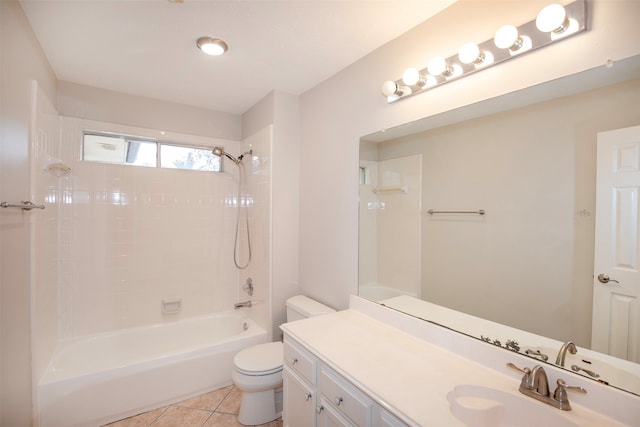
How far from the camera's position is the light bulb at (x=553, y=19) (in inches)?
39.0

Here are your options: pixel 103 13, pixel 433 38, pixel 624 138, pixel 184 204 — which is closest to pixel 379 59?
pixel 433 38

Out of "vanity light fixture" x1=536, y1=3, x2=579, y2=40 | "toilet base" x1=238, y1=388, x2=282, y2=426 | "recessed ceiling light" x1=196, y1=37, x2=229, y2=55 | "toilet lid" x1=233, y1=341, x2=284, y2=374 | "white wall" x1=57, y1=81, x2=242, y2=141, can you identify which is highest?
"recessed ceiling light" x1=196, y1=37, x2=229, y2=55

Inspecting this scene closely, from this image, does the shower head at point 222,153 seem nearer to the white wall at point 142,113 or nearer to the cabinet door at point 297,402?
the white wall at point 142,113

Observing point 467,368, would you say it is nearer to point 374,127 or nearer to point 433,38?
point 374,127

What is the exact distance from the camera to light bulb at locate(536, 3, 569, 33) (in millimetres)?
990

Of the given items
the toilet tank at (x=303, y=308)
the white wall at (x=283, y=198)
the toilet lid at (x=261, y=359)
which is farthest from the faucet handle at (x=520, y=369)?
the white wall at (x=283, y=198)

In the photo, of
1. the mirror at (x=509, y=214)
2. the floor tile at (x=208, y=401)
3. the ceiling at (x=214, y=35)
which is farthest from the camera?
the floor tile at (x=208, y=401)

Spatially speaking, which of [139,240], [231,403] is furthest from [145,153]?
[231,403]

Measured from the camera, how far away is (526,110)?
1.19m

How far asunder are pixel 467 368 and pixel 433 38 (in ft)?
5.32

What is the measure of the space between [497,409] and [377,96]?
1701 mm

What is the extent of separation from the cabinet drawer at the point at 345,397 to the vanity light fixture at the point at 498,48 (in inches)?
59.0

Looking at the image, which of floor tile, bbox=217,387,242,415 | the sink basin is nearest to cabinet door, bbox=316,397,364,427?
the sink basin

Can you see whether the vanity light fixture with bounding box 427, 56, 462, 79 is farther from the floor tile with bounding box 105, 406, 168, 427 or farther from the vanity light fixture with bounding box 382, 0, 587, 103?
the floor tile with bounding box 105, 406, 168, 427
